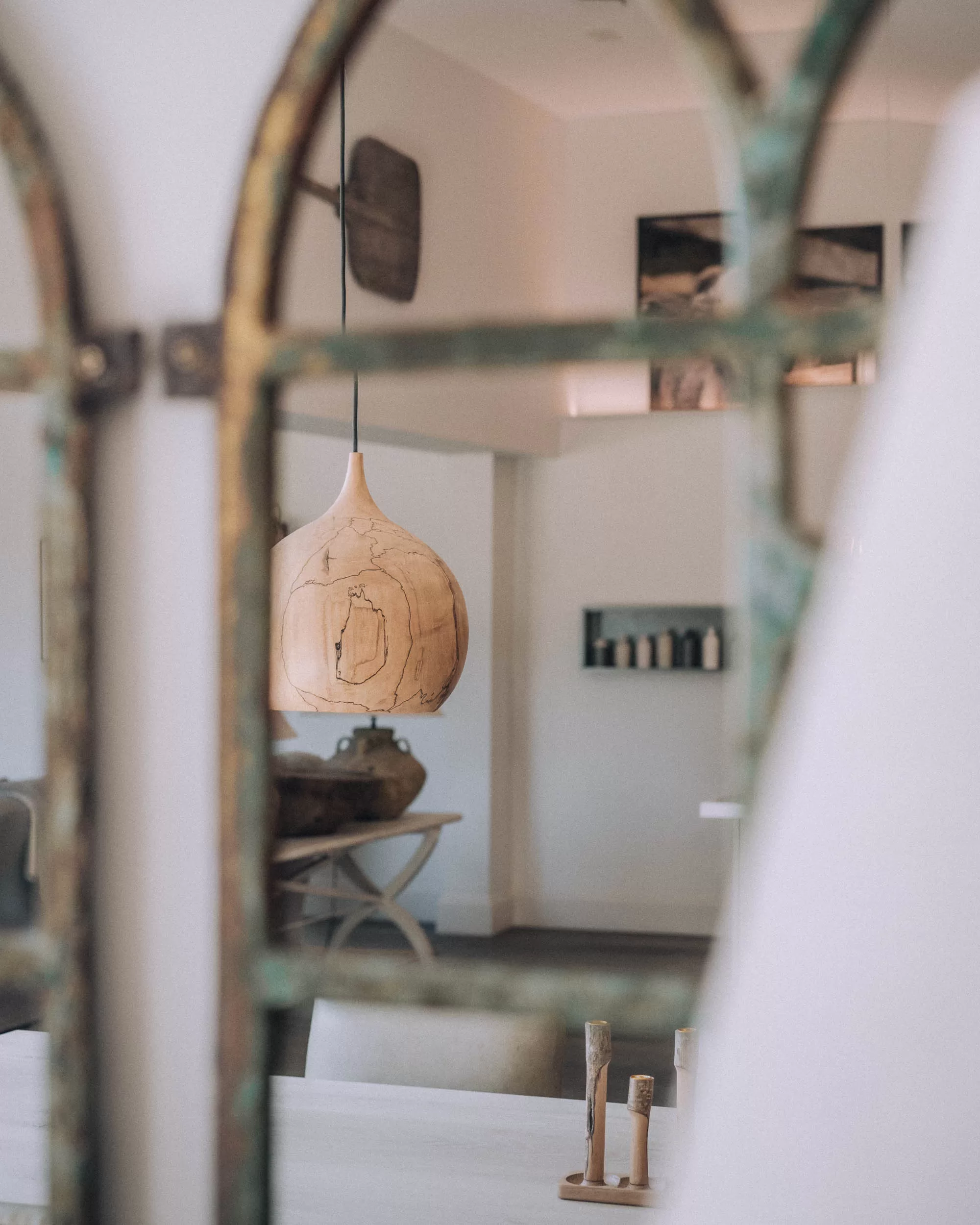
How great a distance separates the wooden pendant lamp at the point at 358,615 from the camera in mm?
1981

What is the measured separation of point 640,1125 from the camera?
6.50ft

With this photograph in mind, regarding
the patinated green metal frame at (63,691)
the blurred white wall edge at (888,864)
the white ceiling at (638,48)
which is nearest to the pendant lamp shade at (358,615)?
the patinated green metal frame at (63,691)

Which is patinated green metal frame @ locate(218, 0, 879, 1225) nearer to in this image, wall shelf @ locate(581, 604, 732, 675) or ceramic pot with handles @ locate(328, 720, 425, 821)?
ceramic pot with handles @ locate(328, 720, 425, 821)

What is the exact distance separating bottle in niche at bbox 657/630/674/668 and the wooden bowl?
1996 millimetres

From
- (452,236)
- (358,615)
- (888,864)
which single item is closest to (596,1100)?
(358,615)

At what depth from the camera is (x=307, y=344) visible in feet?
3.50

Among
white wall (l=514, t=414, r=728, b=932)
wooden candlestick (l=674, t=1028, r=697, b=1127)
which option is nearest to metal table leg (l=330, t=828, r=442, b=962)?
white wall (l=514, t=414, r=728, b=932)

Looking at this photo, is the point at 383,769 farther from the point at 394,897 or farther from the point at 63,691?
the point at 63,691

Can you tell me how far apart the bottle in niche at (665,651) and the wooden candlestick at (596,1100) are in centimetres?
497

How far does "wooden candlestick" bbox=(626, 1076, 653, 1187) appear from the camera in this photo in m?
1.95

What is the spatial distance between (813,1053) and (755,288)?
554 mm

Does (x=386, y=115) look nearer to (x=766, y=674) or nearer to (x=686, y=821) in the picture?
(x=686, y=821)

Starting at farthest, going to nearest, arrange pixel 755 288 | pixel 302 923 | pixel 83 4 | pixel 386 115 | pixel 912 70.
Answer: pixel 302 923 → pixel 912 70 → pixel 386 115 → pixel 83 4 → pixel 755 288

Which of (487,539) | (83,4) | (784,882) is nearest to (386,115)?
(487,539)
